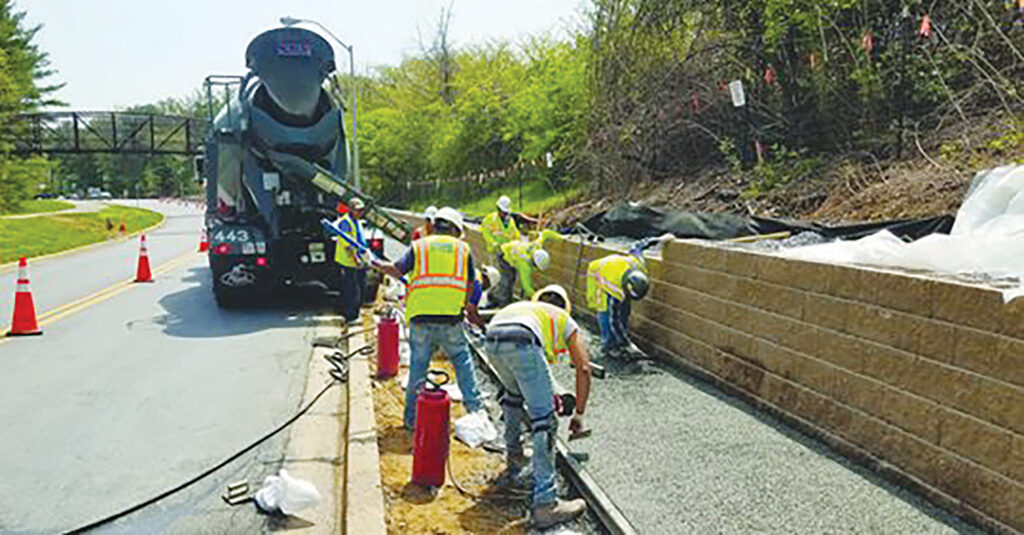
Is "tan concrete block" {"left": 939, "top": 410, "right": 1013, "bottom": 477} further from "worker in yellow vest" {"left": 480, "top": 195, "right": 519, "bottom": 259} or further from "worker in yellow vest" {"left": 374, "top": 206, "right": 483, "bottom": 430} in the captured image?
"worker in yellow vest" {"left": 480, "top": 195, "right": 519, "bottom": 259}

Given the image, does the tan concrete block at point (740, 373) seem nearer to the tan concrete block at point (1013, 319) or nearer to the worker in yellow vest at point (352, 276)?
the tan concrete block at point (1013, 319)

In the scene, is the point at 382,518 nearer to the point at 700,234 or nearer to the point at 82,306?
the point at 700,234

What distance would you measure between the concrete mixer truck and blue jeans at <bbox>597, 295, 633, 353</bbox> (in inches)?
191

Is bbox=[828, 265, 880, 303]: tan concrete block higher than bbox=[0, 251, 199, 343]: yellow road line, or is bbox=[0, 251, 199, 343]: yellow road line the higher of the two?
bbox=[828, 265, 880, 303]: tan concrete block

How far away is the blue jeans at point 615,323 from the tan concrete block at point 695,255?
694mm

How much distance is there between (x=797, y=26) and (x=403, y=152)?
37626mm

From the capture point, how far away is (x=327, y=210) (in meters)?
12.7

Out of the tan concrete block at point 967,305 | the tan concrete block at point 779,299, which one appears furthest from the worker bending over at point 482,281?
the tan concrete block at point 967,305

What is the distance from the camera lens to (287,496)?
4.84m

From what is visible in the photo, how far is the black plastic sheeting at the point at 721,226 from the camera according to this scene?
8031 mm

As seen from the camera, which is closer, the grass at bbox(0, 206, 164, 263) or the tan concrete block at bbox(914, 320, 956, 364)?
the tan concrete block at bbox(914, 320, 956, 364)

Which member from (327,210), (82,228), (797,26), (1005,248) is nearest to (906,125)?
(797,26)

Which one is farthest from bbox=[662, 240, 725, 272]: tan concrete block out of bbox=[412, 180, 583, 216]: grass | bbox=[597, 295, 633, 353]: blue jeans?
bbox=[412, 180, 583, 216]: grass

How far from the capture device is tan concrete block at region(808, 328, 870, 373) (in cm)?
549
